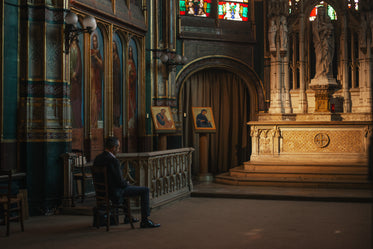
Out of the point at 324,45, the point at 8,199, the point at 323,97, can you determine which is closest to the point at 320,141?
the point at 323,97

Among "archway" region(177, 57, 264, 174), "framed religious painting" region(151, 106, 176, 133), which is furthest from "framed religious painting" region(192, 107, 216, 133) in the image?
"archway" region(177, 57, 264, 174)

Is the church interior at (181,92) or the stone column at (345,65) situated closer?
the church interior at (181,92)

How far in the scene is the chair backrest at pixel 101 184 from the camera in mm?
5859

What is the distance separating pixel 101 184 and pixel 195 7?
357 inches

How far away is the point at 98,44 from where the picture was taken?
32.8 ft

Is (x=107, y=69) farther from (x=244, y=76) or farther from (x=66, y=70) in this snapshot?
(x=244, y=76)

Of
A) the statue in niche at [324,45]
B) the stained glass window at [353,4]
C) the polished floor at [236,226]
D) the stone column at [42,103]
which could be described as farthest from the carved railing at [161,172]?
the stained glass window at [353,4]

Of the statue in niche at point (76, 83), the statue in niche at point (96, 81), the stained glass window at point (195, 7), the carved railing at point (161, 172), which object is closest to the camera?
the carved railing at point (161, 172)

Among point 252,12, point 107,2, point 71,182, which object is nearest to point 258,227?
point 71,182

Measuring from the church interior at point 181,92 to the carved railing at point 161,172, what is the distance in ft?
0.08

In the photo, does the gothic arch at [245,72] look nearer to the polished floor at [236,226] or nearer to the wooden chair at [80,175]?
the polished floor at [236,226]

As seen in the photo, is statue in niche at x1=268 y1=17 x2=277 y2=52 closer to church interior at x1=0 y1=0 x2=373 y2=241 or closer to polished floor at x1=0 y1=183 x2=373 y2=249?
church interior at x1=0 y1=0 x2=373 y2=241

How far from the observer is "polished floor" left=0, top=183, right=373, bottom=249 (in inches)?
211

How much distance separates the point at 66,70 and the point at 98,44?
91.8 inches
